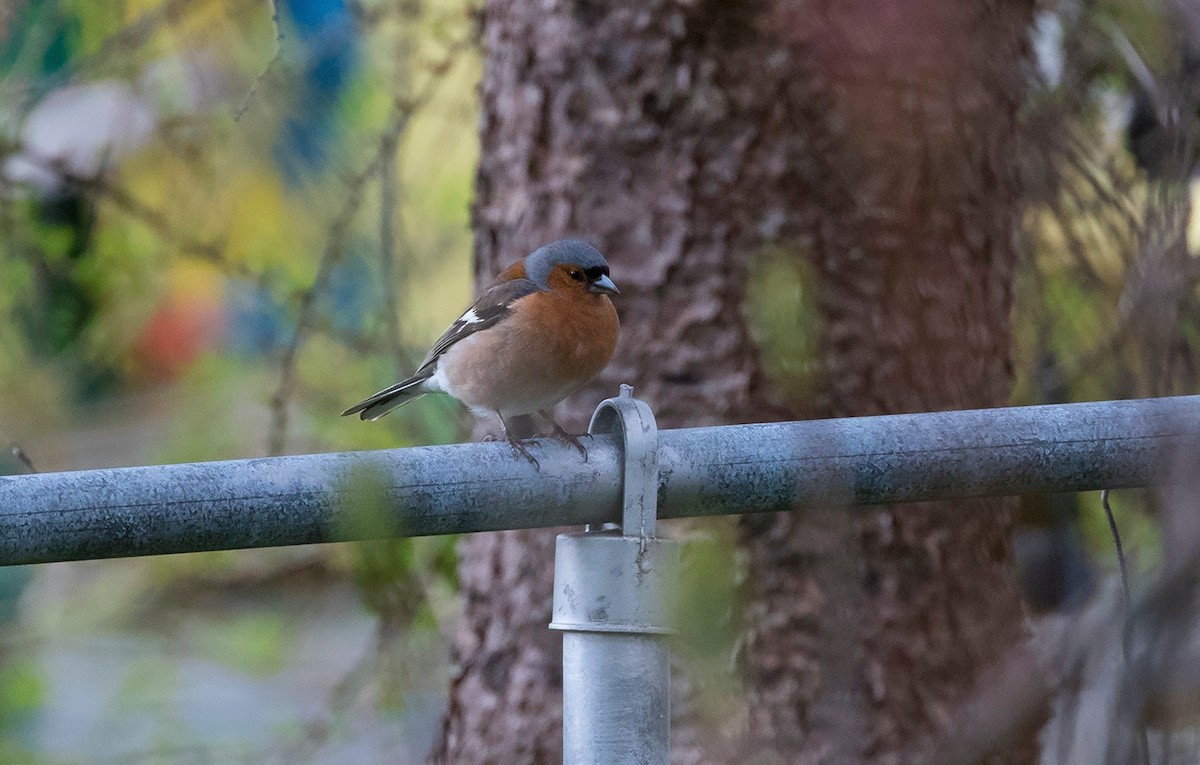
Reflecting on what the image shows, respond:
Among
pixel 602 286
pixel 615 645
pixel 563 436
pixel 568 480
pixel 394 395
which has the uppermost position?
pixel 602 286

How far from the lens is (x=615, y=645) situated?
4.71 feet

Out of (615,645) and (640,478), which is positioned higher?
(640,478)

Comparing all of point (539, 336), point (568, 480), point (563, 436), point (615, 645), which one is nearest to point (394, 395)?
point (539, 336)

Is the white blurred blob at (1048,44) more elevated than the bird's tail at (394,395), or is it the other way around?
the white blurred blob at (1048,44)

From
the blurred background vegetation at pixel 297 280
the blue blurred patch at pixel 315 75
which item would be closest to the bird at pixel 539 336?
the blurred background vegetation at pixel 297 280

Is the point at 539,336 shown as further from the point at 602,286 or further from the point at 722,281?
the point at 722,281

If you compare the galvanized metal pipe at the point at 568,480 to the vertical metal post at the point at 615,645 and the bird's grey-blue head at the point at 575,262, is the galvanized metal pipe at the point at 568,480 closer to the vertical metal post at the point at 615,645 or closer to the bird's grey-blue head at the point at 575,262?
the vertical metal post at the point at 615,645

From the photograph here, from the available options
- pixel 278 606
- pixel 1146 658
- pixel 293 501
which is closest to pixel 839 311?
pixel 293 501

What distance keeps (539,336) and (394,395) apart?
537mm

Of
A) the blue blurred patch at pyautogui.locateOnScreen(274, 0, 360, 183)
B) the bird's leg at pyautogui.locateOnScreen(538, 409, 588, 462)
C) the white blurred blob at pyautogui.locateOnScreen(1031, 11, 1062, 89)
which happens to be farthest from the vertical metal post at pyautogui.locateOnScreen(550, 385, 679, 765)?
the white blurred blob at pyautogui.locateOnScreen(1031, 11, 1062, 89)

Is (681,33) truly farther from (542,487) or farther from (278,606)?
(278,606)

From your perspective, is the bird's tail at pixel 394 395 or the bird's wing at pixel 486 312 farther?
the bird's tail at pixel 394 395

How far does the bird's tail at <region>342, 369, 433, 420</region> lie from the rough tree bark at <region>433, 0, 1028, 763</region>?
397 millimetres

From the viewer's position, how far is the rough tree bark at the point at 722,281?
3.06 metres
